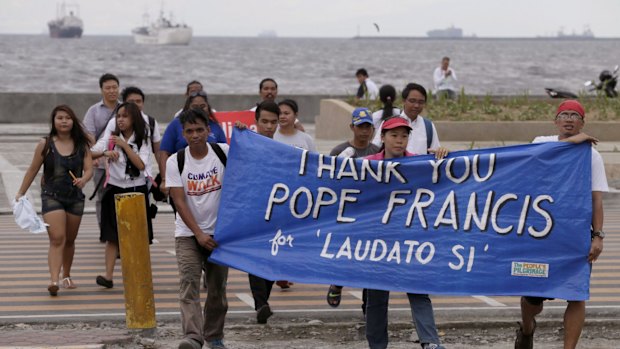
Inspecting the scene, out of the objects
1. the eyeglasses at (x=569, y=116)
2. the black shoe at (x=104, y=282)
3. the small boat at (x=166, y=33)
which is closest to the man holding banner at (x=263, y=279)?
the black shoe at (x=104, y=282)

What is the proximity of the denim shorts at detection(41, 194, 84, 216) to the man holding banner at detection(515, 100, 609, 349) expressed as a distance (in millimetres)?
4214

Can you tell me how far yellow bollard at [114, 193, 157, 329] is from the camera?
880 centimetres

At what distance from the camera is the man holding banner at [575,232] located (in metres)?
7.99

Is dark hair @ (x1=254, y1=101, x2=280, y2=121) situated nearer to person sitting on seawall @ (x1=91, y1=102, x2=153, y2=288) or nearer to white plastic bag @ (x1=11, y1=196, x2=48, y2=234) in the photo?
person sitting on seawall @ (x1=91, y1=102, x2=153, y2=288)

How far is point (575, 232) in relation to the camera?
804 cm

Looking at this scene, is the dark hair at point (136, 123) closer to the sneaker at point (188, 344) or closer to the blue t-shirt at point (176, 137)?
the blue t-shirt at point (176, 137)

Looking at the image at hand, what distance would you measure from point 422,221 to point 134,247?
2.02 metres

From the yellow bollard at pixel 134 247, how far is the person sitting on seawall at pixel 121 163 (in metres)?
1.99

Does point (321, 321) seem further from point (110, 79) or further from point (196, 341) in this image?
point (110, 79)

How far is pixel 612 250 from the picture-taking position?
13.1 meters

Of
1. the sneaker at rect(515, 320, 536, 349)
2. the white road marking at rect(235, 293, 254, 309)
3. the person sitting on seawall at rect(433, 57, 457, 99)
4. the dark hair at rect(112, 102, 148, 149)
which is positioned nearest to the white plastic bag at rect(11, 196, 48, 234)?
the dark hair at rect(112, 102, 148, 149)

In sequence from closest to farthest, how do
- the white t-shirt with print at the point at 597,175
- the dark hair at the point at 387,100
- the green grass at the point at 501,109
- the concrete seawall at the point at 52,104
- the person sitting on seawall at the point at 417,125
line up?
the white t-shirt with print at the point at 597,175 < the person sitting on seawall at the point at 417,125 < the dark hair at the point at 387,100 < the green grass at the point at 501,109 < the concrete seawall at the point at 52,104

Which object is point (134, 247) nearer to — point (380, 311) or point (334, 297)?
point (380, 311)

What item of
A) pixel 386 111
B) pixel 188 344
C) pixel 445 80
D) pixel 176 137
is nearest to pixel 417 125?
pixel 386 111
